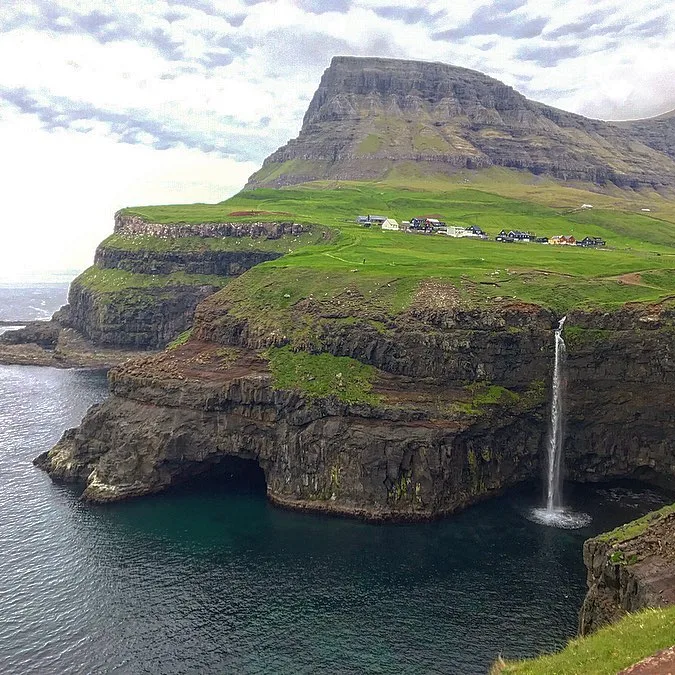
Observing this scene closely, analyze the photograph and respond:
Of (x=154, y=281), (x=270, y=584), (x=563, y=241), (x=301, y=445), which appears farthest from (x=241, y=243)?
(x=270, y=584)

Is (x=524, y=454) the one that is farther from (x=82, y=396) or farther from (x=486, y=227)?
(x=486, y=227)

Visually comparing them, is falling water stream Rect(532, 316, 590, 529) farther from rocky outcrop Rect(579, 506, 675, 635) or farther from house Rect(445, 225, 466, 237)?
house Rect(445, 225, 466, 237)

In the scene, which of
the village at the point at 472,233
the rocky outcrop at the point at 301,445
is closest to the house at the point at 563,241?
the village at the point at 472,233

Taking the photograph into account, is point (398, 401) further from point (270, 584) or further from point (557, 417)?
point (270, 584)

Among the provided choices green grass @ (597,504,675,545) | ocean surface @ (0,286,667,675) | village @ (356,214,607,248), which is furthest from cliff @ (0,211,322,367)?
green grass @ (597,504,675,545)

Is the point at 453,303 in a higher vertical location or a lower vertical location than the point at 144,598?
higher

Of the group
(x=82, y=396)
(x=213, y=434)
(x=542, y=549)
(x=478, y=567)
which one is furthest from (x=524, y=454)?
(x=82, y=396)

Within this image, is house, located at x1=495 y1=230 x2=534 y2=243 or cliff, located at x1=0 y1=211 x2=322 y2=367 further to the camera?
cliff, located at x1=0 y1=211 x2=322 y2=367
